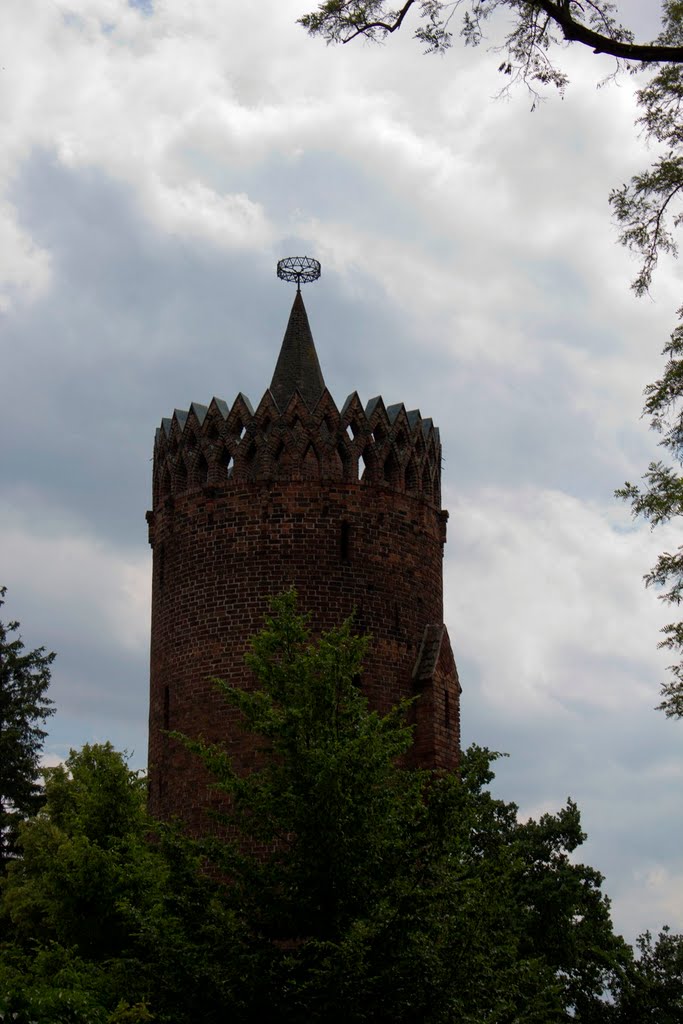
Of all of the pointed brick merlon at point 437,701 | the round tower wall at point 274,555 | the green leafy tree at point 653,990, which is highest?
the round tower wall at point 274,555

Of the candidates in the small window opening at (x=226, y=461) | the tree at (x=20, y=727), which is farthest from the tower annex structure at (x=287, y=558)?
the tree at (x=20, y=727)

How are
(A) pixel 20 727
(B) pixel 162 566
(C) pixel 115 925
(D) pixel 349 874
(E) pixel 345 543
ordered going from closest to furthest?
(D) pixel 349 874, (C) pixel 115 925, (E) pixel 345 543, (B) pixel 162 566, (A) pixel 20 727

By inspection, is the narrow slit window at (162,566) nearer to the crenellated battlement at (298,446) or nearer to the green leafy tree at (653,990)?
the crenellated battlement at (298,446)

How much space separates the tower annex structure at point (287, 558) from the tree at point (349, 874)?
652cm

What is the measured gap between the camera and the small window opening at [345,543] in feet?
91.7

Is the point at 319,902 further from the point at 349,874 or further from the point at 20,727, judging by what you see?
the point at 20,727

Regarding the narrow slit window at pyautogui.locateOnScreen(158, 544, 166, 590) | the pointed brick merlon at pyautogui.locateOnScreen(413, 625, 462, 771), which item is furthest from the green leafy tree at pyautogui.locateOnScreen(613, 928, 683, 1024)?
the narrow slit window at pyautogui.locateOnScreen(158, 544, 166, 590)

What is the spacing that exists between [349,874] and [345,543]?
34.8ft

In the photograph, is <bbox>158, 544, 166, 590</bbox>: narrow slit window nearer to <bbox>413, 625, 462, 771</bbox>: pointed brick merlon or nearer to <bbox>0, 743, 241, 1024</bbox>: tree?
<bbox>0, 743, 241, 1024</bbox>: tree

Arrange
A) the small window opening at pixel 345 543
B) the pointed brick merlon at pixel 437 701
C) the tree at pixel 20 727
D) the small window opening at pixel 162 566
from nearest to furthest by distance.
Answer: the pointed brick merlon at pixel 437 701
the small window opening at pixel 345 543
the small window opening at pixel 162 566
the tree at pixel 20 727

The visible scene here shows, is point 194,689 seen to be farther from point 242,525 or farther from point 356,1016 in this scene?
point 356,1016

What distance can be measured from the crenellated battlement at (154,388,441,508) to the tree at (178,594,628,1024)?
8148mm

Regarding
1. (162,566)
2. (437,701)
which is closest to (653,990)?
(437,701)

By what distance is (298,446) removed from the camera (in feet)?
93.3
